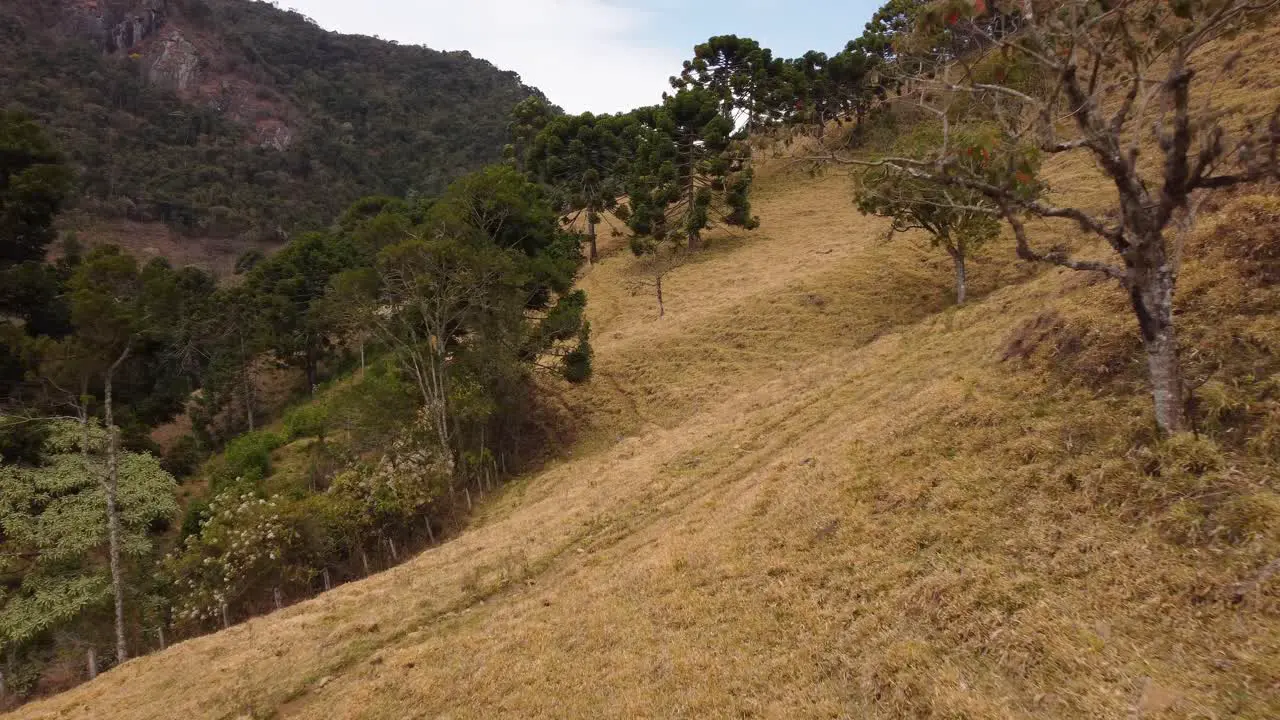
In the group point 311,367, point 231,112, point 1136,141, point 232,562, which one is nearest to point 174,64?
point 231,112

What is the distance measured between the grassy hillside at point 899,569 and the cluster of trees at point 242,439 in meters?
4.38

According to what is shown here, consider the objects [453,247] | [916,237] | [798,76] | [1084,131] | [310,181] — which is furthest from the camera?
[310,181]

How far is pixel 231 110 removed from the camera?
114 m

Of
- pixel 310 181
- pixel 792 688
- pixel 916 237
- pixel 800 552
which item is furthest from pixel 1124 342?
pixel 310 181

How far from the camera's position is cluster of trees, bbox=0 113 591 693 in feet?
60.1

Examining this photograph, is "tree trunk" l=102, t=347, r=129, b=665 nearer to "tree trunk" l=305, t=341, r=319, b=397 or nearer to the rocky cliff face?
"tree trunk" l=305, t=341, r=319, b=397

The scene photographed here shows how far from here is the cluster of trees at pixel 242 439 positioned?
60.1ft

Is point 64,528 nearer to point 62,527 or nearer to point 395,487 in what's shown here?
point 62,527

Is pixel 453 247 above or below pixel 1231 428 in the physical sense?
above

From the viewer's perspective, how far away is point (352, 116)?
396 ft

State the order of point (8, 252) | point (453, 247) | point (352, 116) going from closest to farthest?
1. point (453, 247)
2. point (8, 252)
3. point (352, 116)

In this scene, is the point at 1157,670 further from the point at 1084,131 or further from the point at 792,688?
the point at 1084,131

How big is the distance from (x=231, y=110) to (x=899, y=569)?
13763 cm

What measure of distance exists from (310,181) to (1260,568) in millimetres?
112337
